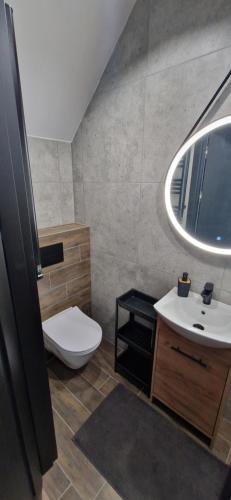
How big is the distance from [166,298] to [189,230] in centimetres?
46

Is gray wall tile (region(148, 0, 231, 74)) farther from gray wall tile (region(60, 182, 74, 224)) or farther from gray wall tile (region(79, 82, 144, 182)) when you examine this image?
gray wall tile (region(60, 182, 74, 224))

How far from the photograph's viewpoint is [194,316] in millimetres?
1275

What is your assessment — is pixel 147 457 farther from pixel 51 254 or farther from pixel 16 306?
pixel 51 254

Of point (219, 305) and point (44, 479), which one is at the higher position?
point (219, 305)

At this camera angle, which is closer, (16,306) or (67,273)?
(16,306)

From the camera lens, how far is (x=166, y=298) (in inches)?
52.2

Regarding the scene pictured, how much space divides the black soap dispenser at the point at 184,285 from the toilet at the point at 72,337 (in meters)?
0.72

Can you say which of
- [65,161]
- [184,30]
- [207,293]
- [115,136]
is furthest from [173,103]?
[207,293]

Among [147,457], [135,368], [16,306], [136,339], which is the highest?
[16,306]

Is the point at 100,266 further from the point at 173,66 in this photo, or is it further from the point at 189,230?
the point at 173,66

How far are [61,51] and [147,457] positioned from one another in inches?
97.6

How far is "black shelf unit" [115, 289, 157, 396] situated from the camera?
1519 millimetres

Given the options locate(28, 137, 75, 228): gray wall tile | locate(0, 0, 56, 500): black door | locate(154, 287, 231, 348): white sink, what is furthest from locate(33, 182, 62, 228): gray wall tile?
locate(154, 287, 231, 348): white sink

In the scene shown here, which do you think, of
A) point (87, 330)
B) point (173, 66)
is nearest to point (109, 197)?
point (173, 66)
